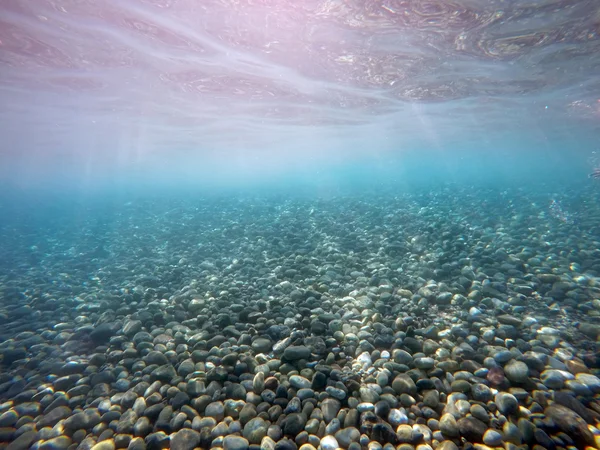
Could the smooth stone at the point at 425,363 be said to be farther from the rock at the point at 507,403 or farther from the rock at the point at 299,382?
the rock at the point at 299,382

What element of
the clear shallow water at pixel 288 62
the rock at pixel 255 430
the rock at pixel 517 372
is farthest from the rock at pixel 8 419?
the clear shallow water at pixel 288 62

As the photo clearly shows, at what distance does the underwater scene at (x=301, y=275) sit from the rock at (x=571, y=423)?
0.02 metres

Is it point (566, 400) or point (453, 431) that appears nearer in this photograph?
point (453, 431)

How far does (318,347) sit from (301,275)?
3358mm

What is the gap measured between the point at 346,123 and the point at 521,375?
3274 centimetres

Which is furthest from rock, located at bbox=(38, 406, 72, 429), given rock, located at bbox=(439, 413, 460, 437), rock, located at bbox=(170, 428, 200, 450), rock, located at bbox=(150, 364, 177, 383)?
rock, located at bbox=(439, 413, 460, 437)

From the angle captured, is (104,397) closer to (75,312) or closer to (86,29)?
(75,312)

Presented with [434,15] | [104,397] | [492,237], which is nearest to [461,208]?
[492,237]

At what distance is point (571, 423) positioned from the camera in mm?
3025

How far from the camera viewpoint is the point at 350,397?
3.67 metres

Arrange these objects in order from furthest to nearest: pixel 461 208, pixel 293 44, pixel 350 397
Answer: pixel 461 208 < pixel 293 44 < pixel 350 397

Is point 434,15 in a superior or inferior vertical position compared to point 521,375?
superior

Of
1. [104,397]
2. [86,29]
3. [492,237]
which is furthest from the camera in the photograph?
[86,29]

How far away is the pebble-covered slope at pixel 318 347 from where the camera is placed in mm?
3293
